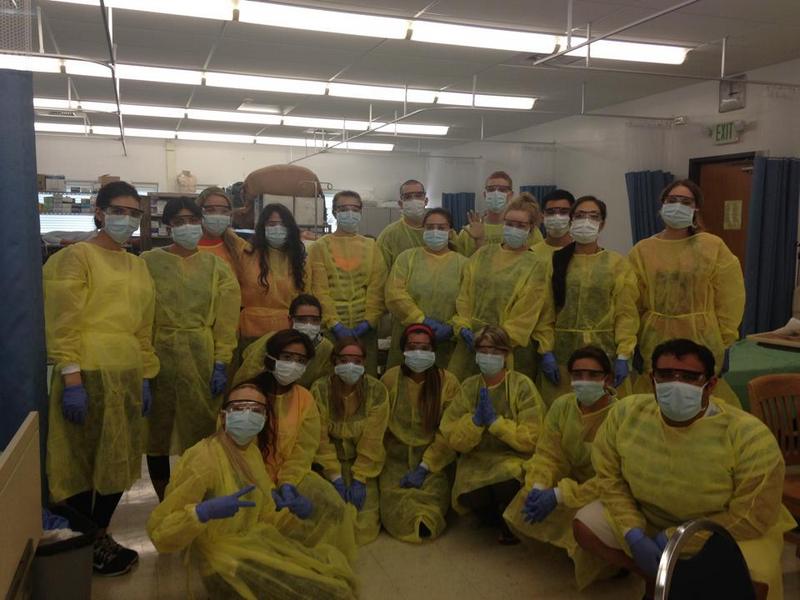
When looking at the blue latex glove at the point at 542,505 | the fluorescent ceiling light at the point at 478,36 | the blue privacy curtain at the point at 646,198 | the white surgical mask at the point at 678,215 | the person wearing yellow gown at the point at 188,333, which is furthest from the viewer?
the blue privacy curtain at the point at 646,198

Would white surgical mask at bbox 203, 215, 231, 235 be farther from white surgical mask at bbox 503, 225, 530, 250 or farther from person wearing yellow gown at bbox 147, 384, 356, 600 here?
white surgical mask at bbox 503, 225, 530, 250

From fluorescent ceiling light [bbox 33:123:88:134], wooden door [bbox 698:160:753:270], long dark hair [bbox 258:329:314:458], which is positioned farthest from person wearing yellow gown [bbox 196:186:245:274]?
fluorescent ceiling light [bbox 33:123:88:134]

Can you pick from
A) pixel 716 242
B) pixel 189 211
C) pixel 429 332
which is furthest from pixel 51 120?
pixel 716 242

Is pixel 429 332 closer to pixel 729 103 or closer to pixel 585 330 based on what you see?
pixel 585 330

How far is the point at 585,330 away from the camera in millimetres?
2887

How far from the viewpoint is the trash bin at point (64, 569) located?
1974 millimetres

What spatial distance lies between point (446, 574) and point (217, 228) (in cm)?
178

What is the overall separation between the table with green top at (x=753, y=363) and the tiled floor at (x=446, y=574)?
103cm

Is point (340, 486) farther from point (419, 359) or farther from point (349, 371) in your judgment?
point (419, 359)

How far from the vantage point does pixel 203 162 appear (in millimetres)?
11242

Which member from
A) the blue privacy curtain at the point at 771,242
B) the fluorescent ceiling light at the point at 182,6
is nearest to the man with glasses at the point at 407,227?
the fluorescent ceiling light at the point at 182,6

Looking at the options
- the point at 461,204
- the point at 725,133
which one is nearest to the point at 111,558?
the point at 725,133

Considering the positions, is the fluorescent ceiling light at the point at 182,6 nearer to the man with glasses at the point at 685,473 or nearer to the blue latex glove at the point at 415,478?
the blue latex glove at the point at 415,478

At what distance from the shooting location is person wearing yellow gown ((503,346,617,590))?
2379mm
